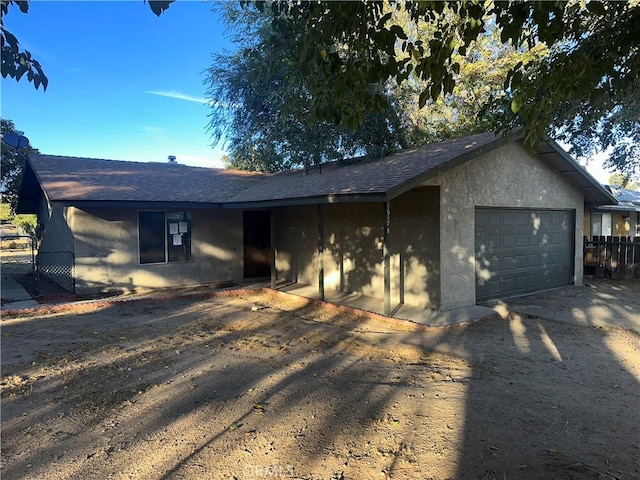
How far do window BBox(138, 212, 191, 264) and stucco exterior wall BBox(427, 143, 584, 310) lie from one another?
7.30m

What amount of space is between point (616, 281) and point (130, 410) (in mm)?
14439

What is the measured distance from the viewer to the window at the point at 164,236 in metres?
11.5

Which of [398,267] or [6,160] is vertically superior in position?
[6,160]

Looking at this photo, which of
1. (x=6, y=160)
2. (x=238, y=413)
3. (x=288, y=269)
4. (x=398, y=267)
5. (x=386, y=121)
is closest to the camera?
(x=238, y=413)

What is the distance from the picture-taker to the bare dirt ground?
322cm

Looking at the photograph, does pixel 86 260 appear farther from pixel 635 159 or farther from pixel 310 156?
pixel 635 159

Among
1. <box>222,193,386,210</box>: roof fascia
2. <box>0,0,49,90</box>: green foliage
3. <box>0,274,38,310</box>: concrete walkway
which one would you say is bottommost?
<box>0,274,38,310</box>: concrete walkway

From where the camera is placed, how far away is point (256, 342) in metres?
6.80

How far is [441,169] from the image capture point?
26.1 ft

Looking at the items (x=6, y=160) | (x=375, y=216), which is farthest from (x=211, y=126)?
(x=6, y=160)

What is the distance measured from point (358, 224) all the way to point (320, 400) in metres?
6.40

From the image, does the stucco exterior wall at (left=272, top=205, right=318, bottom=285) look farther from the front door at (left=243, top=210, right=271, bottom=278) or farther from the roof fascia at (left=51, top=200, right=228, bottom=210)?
the roof fascia at (left=51, top=200, right=228, bottom=210)

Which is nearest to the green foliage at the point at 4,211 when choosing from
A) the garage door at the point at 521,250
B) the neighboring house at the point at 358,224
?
the neighboring house at the point at 358,224

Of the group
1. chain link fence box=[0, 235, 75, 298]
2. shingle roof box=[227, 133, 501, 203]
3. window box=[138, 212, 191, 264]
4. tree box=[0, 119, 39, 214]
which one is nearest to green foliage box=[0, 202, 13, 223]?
tree box=[0, 119, 39, 214]
